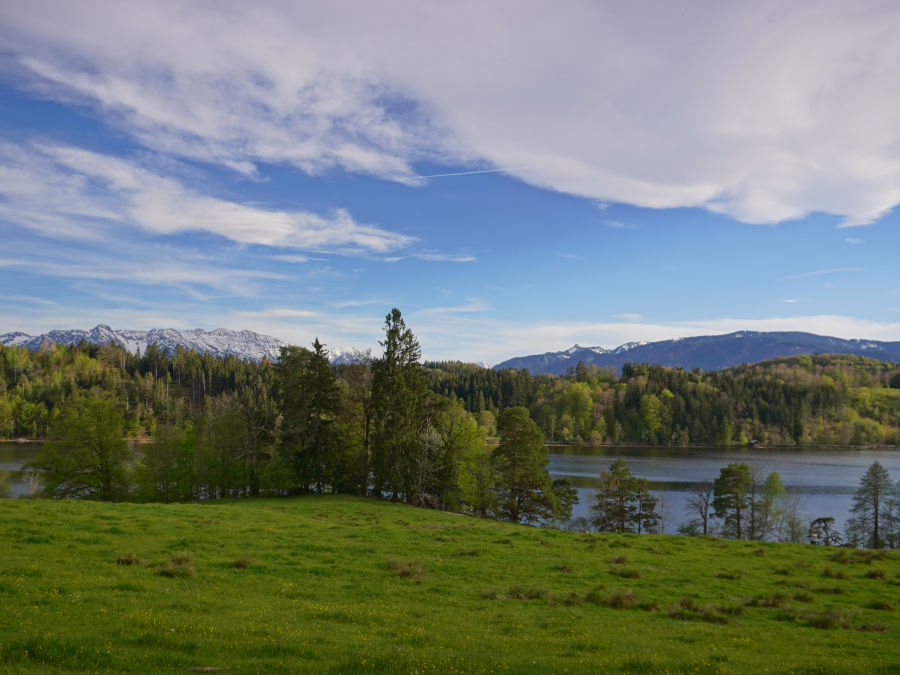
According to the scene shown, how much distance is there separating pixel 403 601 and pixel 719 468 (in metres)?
122

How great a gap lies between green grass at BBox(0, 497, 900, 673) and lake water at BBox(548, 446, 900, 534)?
143ft

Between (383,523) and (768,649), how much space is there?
2240 cm

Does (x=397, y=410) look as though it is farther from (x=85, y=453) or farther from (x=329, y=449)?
(x=85, y=453)

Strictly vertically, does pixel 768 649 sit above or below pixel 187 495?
above

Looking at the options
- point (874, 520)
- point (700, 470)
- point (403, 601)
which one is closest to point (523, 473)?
point (403, 601)

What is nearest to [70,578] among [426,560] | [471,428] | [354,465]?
[426,560]

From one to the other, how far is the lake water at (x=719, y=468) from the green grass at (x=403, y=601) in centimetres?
4366

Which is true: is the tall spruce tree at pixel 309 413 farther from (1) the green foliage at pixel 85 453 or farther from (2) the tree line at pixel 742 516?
(2) the tree line at pixel 742 516

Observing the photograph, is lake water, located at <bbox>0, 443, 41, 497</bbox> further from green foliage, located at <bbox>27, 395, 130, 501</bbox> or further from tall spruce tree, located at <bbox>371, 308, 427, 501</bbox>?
tall spruce tree, located at <bbox>371, 308, 427, 501</bbox>

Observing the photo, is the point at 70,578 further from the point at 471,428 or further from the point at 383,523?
the point at 471,428

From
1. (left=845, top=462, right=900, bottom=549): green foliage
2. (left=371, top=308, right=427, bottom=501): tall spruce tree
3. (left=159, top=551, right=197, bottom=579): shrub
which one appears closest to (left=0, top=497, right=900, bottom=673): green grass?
(left=159, top=551, right=197, bottom=579): shrub

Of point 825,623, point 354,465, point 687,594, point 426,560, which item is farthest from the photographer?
point 354,465

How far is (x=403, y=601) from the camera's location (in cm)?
1515

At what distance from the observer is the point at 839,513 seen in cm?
7062
